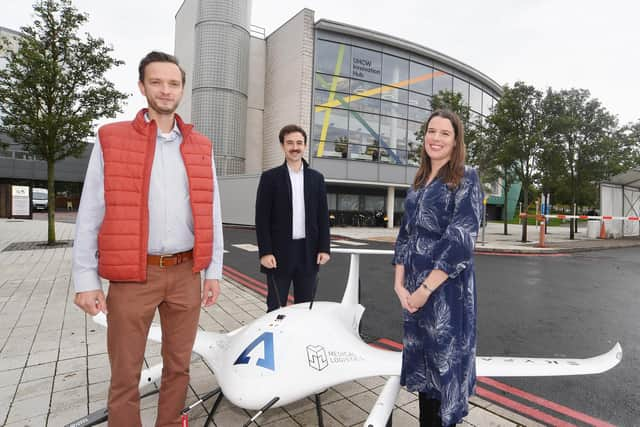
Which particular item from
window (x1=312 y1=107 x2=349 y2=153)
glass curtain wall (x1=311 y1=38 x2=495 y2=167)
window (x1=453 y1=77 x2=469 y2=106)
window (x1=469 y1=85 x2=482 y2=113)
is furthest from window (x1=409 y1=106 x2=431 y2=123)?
window (x1=469 y1=85 x2=482 y2=113)

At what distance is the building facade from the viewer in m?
22.0

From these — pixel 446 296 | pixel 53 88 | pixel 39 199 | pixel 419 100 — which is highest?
pixel 419 100

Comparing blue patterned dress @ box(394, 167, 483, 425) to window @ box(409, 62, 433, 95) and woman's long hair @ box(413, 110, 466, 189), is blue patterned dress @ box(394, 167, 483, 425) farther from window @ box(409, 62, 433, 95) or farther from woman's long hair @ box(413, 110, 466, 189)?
window @ box(409, 62, 433, 95)

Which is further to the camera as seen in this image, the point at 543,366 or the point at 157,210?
the point at 543,366

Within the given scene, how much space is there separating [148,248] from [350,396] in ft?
6.49

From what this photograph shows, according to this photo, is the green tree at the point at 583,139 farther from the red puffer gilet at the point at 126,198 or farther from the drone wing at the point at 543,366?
the red puffer gilet at the point at 126,198

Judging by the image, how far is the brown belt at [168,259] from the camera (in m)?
1.82

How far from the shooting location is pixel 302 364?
5.72ft

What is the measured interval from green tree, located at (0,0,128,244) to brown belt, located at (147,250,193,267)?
37.9 feet

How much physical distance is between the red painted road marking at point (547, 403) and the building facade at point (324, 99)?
58.2 feet

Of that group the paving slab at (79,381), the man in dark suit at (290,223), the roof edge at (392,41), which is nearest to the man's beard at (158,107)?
the man in dark suit at (290,223)

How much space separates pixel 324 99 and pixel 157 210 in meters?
22.0

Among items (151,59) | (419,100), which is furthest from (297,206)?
(419,100)

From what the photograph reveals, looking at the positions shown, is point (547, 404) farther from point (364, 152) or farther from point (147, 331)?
point (364, 152)
